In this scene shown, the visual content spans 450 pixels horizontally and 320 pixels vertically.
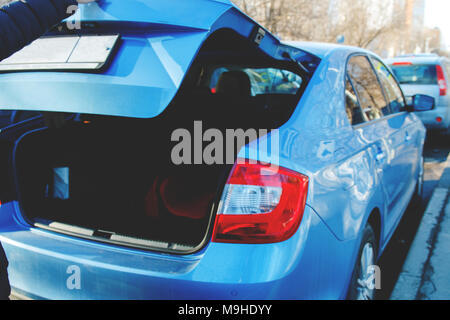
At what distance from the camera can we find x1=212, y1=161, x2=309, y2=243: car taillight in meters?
1.56

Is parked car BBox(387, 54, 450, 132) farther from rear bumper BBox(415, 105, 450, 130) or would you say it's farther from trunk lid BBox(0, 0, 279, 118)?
trunk lid BBox(0, 0, 279, 118)

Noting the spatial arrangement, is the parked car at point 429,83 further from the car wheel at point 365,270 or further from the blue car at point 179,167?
the car wheel at point 365,270

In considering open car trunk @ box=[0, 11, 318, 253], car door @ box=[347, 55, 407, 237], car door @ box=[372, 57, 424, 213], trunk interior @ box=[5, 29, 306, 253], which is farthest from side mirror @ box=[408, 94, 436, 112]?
trunk interior @ box=[5, 29, 306, 253]

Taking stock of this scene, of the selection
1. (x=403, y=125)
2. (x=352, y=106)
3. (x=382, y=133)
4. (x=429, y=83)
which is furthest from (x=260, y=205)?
(x=429, y=83)

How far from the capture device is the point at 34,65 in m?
1.69

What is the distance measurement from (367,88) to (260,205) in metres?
1.73

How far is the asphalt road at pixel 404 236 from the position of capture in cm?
302

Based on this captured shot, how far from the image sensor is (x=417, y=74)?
785 centimetres

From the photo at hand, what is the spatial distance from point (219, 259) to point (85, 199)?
1192 millimetres

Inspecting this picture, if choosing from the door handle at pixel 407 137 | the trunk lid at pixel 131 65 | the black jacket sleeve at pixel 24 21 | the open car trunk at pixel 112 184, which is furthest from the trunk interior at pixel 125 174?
the door handle at pixel 407 137

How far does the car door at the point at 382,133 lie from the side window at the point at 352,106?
0.17 feet

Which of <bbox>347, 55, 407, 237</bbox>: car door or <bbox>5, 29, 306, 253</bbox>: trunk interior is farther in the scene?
<bbox>347, 55, 407, 237</bbox>: car door

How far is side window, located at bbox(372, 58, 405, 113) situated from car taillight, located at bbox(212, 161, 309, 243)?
2084 mm

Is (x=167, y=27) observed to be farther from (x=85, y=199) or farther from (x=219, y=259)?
(x=85, y=199)
